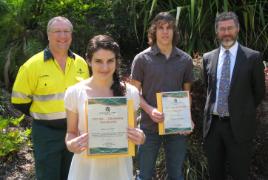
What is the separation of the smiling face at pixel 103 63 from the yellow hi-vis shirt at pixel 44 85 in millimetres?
1128

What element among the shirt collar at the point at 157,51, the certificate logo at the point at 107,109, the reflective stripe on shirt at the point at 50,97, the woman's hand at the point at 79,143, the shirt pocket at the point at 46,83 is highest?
the shirt collar at the point at 157,51

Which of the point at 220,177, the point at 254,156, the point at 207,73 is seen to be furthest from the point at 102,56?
the point at 254,156

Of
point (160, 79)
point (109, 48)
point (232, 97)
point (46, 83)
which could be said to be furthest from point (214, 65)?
point (109, 48)

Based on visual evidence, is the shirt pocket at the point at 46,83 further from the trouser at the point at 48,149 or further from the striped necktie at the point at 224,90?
the striped necktie at the point at 224,90

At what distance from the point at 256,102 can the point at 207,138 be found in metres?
0.57

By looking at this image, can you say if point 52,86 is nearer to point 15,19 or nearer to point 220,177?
point 220,177

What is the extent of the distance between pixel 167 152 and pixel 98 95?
5.00 ft

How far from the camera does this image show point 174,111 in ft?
13.2

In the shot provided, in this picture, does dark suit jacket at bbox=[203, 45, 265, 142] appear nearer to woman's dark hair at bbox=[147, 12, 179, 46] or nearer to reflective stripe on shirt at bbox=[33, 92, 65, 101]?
woman's dark hair at bbox=[147, 12, 179, 46]

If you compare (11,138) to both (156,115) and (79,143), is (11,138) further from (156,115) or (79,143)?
(79,143)

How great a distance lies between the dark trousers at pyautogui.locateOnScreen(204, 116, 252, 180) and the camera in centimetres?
425

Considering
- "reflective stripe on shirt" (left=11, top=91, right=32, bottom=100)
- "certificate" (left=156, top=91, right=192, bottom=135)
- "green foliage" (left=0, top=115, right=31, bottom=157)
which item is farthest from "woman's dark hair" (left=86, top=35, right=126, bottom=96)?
"green foliage" (left=0, top=115, right=31, bottom=157)

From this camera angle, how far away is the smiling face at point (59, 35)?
4.05m

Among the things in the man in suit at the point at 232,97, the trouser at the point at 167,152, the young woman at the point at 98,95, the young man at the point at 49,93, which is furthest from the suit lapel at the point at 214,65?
the young woman at the point at 98,95
